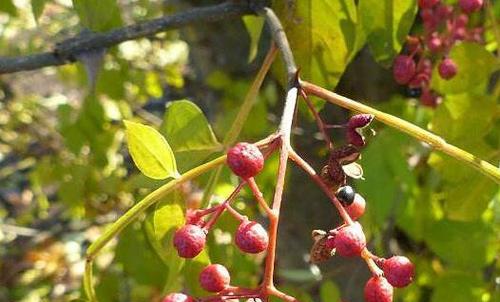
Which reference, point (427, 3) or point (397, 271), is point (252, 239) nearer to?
point (397, 271)

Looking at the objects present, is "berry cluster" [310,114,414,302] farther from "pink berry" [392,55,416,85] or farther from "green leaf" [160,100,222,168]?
"pink berry" [392,55,416,85]

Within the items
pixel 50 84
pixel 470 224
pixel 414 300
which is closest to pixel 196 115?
pixel 470 224

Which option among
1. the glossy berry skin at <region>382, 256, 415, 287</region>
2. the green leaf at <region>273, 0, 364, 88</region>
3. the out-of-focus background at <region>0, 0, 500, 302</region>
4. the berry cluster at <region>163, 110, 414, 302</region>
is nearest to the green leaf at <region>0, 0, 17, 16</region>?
the out-of-focus background at <region>0, 0, 500, 302</region>

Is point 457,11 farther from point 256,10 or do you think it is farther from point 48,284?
point 48,284

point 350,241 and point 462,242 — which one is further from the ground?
point 350,241

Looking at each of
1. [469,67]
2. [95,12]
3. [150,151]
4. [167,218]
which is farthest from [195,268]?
[469,67]

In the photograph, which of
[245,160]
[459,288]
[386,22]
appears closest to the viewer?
Answer: [245,160]

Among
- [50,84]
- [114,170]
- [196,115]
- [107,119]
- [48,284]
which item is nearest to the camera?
[196,115]

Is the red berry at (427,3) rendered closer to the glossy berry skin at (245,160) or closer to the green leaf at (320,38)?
the green leaf at (320,38)
